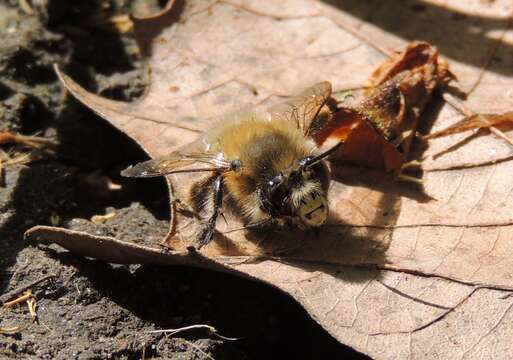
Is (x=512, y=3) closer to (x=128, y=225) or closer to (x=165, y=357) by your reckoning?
(x=128, y=225)

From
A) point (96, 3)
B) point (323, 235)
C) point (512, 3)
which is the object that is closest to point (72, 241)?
point (323, 235)

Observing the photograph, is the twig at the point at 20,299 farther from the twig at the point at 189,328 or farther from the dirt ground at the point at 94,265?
the twig at the point at 189,328

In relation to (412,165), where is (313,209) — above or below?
above

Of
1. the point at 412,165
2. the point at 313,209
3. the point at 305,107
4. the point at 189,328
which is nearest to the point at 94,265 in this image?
the point at 189,328

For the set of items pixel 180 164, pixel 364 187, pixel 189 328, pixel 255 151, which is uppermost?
pixel 255 151

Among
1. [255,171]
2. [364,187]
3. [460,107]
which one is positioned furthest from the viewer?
[460,107]

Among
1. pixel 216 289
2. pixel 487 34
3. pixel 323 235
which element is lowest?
pixel 216 289

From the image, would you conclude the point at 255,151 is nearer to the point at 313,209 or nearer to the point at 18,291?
the point at 313,209

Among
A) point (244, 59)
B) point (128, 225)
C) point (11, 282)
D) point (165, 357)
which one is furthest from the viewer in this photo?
point (244, 59)
